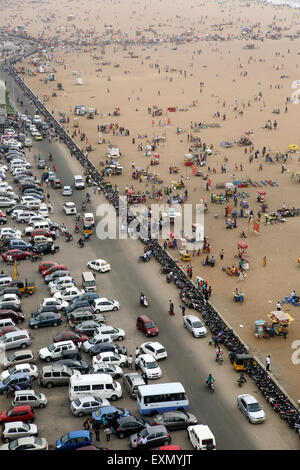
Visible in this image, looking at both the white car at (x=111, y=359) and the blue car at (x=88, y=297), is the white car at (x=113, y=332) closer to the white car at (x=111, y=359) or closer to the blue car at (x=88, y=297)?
the white car at (x=111, y=359)

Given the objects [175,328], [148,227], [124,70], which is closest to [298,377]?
[175,328]

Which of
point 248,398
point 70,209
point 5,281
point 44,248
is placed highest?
point 248,398

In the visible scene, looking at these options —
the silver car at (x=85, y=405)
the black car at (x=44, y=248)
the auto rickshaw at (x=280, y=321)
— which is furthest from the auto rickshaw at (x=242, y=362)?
the black car at (x=44, y=248)

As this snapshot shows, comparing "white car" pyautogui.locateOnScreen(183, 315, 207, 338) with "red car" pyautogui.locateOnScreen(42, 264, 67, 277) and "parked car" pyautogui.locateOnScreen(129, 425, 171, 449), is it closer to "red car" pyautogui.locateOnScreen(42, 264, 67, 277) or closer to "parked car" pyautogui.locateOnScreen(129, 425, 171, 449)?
"parked car" pyautogui.locateOnScreen(129, 425, 171, 449)

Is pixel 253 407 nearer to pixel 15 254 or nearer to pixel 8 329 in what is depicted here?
pixel 8 329

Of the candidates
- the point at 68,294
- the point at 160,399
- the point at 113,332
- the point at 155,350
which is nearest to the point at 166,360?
the point at 155,350

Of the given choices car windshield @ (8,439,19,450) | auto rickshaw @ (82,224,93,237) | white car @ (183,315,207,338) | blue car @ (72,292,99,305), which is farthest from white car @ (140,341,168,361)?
auto rickshaw @ (82,224,93,237)
